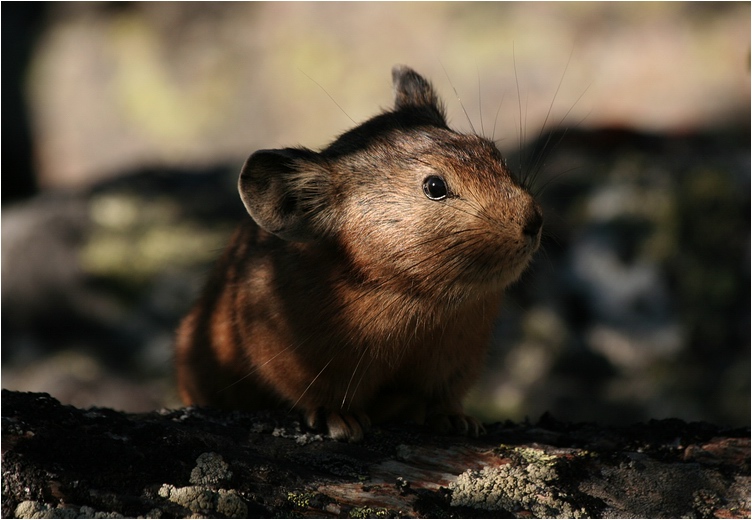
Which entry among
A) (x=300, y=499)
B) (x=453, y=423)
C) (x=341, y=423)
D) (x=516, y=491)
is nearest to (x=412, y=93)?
(x=453, y=423)

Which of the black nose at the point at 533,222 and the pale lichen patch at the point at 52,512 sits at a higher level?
the black nose at the point at 533,222

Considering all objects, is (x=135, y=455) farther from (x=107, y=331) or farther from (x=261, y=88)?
(x=261, y=88)

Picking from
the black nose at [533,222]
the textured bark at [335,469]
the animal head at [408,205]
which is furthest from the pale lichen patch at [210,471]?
the black nose at [533,222]

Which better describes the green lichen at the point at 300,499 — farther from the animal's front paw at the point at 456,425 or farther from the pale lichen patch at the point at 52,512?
the animal's front paw at the point at 456,425

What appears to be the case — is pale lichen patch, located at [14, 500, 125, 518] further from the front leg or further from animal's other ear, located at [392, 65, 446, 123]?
animal's other ear, located at [392, 65, 446, 123]

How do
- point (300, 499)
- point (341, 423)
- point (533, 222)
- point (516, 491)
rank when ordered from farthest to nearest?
point (341, 423) < point (533, 222) < point (516, 491) < point (300, 499)

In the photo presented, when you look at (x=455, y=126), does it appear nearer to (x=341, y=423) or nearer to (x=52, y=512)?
(x=341, y=423)

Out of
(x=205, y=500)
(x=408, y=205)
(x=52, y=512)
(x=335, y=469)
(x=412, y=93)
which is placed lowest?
(x=52, y=512)

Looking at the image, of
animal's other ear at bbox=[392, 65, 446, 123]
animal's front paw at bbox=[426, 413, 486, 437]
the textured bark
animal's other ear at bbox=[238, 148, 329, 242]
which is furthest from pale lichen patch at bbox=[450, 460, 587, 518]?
animal's other ear at bbox=[392, 65, 446, 123]
